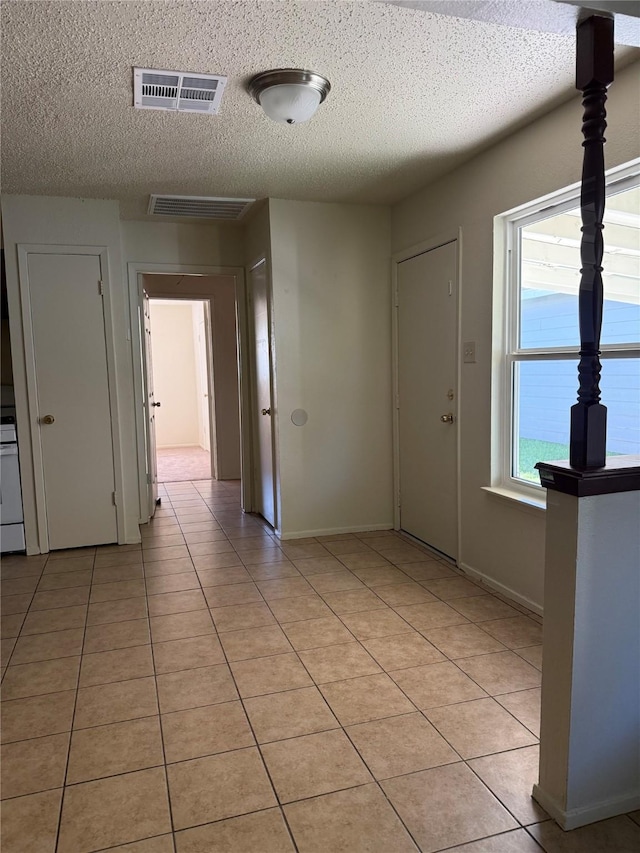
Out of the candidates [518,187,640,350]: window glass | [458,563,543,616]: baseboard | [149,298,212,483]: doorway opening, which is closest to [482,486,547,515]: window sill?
[458,563,543,616]: baseboard

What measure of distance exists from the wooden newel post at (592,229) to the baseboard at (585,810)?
0.98 meters

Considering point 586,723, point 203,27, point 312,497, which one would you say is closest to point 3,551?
point 312,497

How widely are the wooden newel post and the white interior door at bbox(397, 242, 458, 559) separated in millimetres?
1990

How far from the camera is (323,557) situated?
4.01m

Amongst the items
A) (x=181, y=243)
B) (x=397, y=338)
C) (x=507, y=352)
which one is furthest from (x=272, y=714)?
(x=181, y=243)

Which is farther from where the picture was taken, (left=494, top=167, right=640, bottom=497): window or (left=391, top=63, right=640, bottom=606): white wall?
(left=391, top=63, right=640, bottom=606): white wall

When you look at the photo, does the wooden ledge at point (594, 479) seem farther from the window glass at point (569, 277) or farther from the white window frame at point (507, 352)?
the white window frame at point (507, 352)

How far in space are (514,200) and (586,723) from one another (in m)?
2.43

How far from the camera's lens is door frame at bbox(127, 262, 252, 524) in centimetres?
480

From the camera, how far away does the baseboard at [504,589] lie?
9.92ft

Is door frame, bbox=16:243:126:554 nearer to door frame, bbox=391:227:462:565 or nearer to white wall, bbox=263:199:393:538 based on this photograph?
white wall, bbox=263:199:393:538

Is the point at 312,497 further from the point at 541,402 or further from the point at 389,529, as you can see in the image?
the point at 541,402

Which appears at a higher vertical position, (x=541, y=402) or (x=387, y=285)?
(x=387, y=285)

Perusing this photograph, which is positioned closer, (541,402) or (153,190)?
(541,402)
